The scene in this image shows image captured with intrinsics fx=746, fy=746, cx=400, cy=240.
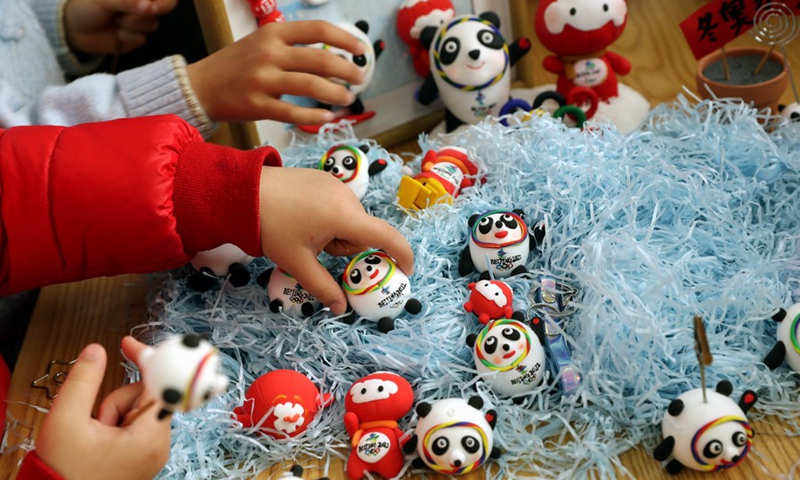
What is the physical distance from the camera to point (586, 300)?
58cm

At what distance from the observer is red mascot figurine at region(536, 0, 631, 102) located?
2.66 ft

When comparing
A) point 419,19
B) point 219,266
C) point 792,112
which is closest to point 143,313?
point 219,266

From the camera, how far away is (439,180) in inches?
28.4

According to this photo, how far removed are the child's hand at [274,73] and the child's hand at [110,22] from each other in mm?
209

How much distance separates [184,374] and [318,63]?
0.47 m

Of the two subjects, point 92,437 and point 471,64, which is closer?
point 92,437

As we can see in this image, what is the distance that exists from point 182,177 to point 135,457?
0.23 meters

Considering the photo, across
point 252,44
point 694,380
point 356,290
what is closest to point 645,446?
point 694,380

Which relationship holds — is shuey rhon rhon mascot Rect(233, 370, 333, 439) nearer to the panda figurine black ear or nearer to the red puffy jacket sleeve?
the red puffy jacket sleeve

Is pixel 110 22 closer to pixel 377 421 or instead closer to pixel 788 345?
pixel 377 421

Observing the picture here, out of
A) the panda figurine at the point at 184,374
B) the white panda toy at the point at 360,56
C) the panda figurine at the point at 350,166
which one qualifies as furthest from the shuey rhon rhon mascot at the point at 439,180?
the panda figurine at the point at 184,374

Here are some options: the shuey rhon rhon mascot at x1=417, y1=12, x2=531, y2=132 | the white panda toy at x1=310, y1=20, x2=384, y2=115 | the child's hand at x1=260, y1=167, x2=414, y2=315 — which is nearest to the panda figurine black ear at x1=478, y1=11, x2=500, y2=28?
the shuey rhon rhon mascot at x1=417, y1=12, x2=531, y2=132

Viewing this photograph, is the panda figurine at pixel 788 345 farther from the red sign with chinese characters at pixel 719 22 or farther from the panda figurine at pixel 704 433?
the red sign with chinese characters at pixel 719 22

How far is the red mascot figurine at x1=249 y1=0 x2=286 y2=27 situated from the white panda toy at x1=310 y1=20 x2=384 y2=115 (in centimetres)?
5
